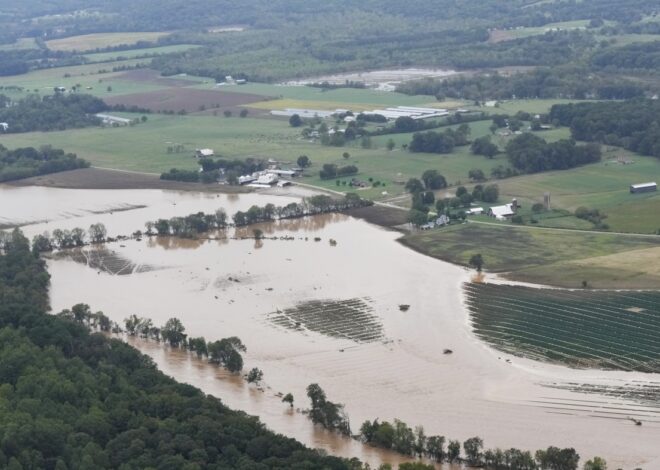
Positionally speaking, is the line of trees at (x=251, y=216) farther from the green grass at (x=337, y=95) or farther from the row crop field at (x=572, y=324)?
the green grass at (x=337, y=95)

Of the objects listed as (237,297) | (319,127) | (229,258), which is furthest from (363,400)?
(319,127)

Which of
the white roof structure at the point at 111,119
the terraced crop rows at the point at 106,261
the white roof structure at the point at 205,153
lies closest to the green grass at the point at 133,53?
the white roof structure at the point at 111,119

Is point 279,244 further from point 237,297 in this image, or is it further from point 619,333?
point 619,333

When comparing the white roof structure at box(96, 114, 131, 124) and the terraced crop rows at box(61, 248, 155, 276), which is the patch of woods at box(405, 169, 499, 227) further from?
the white roof structure at box(96, 114, 131, 124)

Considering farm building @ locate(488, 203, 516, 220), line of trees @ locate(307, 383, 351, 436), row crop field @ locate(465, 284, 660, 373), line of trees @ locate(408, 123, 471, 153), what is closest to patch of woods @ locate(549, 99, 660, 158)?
line of trees @ locate(408, 123, 471, 153)

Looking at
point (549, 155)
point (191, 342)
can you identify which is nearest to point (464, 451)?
point (191, 342)

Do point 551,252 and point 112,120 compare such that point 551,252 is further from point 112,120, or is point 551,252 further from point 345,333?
point 112,120
